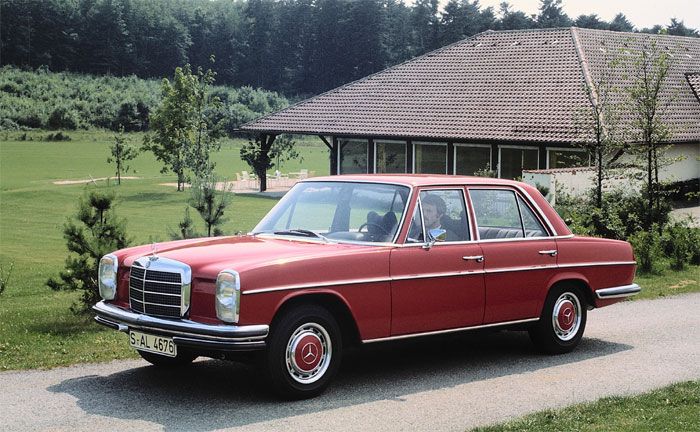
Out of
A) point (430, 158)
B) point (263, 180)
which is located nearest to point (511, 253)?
point (430, 158)

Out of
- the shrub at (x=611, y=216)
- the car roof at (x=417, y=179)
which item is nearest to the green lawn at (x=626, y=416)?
the car roof at (x=417, y=179)

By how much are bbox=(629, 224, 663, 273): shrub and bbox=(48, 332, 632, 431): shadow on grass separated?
7.12 metres

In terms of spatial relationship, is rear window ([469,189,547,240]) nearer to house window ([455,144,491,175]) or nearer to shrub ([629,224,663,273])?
shrub ([629,224,663,273])

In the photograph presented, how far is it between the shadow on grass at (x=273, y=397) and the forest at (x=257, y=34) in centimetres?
10770

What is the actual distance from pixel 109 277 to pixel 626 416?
4.30m

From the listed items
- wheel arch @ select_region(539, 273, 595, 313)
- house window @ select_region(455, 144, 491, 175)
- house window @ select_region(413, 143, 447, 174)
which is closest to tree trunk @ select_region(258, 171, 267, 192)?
house window @ select_region(413, 143, 447, 174)

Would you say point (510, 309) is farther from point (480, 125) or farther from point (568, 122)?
point (480, 125)

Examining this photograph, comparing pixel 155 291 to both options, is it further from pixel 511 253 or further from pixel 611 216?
pixel 611 216

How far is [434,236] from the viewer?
8750 millimetres

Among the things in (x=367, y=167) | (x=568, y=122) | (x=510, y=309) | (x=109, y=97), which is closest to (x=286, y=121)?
(x=367, y=167)

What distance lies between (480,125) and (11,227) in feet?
60.8

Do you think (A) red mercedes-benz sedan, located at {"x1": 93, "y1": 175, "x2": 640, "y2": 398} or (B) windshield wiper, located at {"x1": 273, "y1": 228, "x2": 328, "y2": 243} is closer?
(A) red mercedes-benz sedan, located at {"x1": 93, "y1": 175, "x2": 640, "y2": 398}

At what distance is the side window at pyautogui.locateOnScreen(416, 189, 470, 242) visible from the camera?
9078 mm

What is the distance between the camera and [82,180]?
5072 cm
